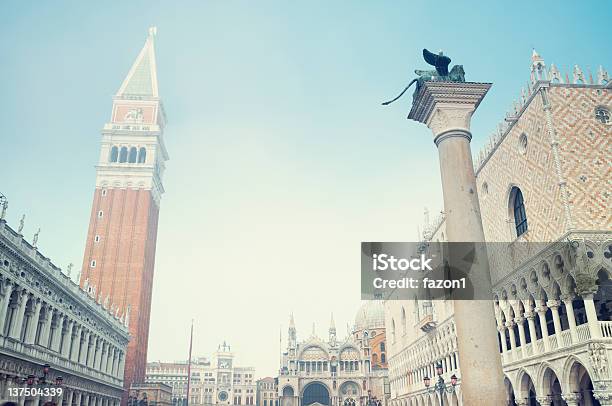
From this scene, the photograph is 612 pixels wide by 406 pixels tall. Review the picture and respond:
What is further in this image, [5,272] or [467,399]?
[5,272]

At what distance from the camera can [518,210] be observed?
2525 centimetres

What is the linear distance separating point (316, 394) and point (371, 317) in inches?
810

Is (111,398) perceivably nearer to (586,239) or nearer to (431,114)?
(586,239)

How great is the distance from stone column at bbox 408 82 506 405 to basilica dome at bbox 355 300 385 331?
3011 inches

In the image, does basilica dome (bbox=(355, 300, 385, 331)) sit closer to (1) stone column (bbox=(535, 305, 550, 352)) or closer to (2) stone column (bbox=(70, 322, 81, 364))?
(2) stone column (bbox=(70, 322, 81, 364))

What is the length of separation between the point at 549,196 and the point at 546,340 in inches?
225

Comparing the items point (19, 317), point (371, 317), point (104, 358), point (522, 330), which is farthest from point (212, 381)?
point (522, 330)

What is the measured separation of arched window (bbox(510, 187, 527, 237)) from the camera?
24.6 metres

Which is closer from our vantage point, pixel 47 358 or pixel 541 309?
pixel 541 309

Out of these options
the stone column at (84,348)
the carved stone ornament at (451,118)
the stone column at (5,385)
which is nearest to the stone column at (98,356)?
the stone column at (84,348)

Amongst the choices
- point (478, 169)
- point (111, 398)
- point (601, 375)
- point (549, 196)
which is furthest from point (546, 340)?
point (111, 398)

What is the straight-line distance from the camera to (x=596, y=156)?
69.2ft

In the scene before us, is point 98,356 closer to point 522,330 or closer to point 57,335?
point 57,335

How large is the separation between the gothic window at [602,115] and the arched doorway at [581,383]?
951 cm
